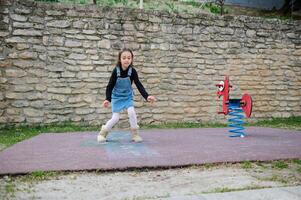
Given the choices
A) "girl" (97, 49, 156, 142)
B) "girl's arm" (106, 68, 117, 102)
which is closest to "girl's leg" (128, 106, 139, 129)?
"girl" (97, 49, 156, 142)

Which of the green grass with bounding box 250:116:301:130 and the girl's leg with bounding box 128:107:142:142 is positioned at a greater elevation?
the girl's leg with bounding box 128:107:142:142

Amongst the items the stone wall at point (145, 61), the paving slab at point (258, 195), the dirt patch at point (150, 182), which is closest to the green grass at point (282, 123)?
the stone wall at point (145, 61)

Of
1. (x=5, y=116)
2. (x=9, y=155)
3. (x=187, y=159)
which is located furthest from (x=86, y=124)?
(x=187, y=159)

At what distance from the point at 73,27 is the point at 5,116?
2.22m

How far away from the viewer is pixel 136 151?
177 inches

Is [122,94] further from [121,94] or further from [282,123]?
[282,123]

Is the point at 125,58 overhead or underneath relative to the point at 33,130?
overhead

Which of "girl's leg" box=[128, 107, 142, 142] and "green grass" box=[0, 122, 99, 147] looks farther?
"green grass" box=[0, 122, 99, 147]

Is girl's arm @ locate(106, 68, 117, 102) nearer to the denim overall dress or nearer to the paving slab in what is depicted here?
the denim overall dress

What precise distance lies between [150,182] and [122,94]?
230cm

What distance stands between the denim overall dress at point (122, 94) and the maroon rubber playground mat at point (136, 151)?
51 cm

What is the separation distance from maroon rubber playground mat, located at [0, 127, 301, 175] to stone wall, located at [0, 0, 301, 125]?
5.76 feet

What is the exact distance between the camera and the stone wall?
24.1 ft

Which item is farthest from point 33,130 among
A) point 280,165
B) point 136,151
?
point 280,165
